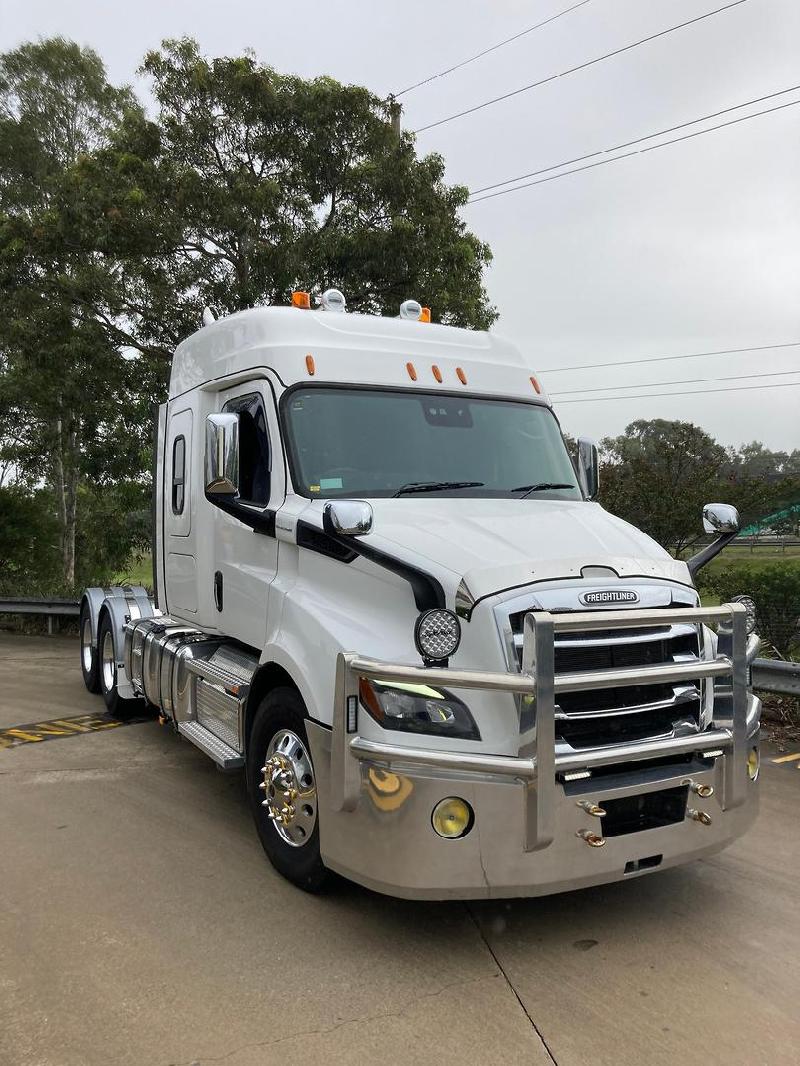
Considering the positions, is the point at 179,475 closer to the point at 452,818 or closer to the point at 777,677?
the point at 452,818

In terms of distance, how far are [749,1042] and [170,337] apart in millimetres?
13242

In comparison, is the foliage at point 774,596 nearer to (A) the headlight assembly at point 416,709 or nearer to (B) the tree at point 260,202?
(A) the headlight assembly at point 416,709

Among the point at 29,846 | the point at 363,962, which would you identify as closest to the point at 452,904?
the point at 363,962

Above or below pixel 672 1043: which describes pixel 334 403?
above

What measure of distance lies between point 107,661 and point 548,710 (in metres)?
6.00

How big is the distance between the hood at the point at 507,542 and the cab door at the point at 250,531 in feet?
2.30

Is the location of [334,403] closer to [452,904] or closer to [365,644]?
[365,644]

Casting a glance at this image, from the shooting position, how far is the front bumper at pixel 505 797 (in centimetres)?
321

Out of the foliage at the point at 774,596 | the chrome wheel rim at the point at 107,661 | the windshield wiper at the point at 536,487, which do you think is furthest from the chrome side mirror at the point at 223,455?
the foliage at the point at 774,596

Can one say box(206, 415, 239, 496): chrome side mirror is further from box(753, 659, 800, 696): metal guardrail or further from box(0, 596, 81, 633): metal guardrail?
box(0, 596, 81, 633): metal guardrail

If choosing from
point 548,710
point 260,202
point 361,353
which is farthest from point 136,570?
point 548,710

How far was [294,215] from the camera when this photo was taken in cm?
1366

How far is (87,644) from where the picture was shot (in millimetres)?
9000

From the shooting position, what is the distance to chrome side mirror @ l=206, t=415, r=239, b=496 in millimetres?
4492
